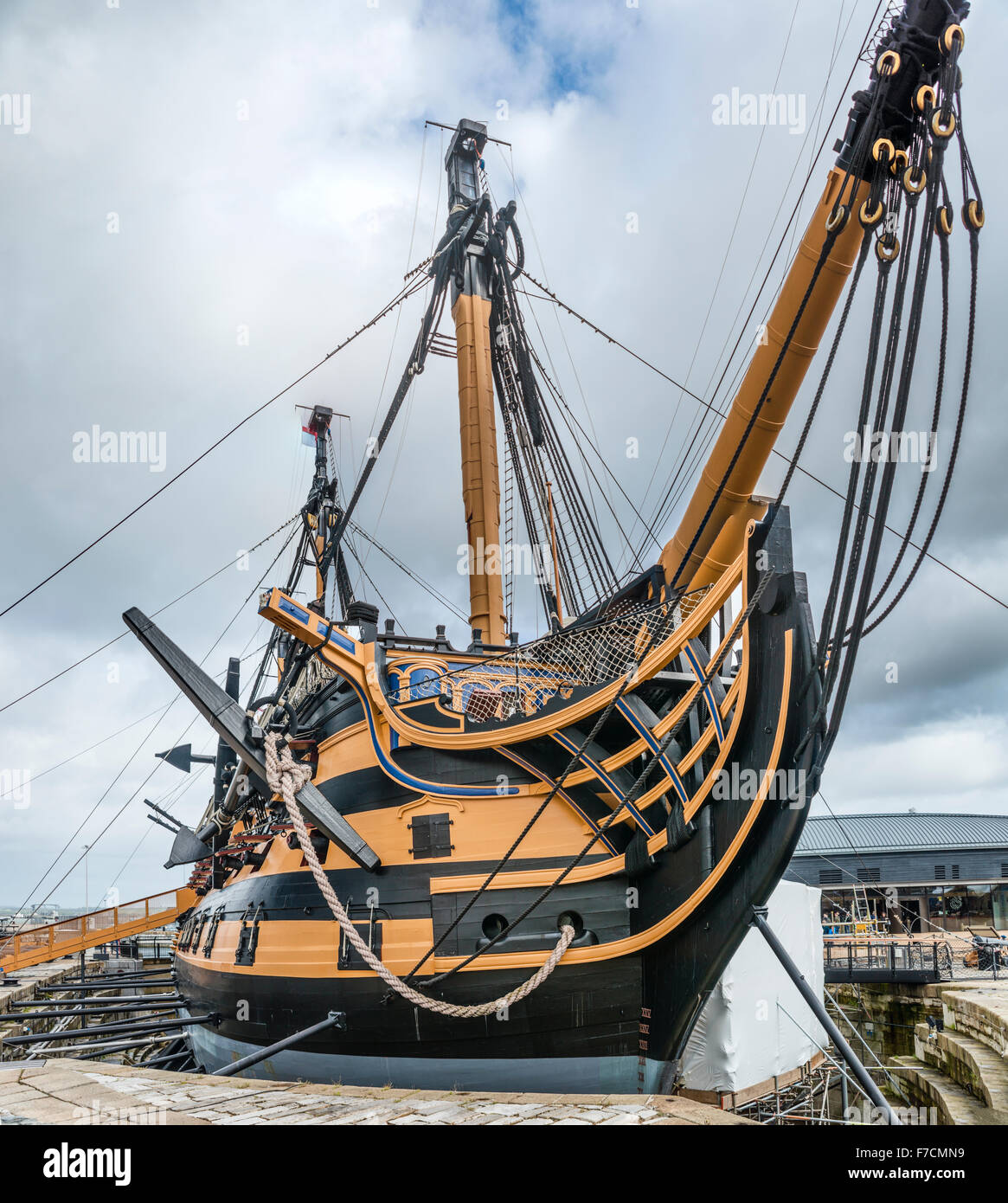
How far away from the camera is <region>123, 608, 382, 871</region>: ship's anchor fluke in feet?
29.7

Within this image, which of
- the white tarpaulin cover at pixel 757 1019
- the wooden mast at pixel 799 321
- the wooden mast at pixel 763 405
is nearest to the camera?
the wooden mast at pixel 799 321

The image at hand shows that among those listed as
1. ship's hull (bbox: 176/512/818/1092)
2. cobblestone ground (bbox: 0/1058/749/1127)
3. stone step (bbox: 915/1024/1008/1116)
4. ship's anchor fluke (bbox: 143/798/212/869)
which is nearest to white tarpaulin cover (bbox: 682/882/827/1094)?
ship's hull (bbox: 176/512/818/1092)

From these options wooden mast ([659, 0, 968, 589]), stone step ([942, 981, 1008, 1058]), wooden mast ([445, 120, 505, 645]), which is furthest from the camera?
Result: wooden mast ([445, 120, 505, 645])

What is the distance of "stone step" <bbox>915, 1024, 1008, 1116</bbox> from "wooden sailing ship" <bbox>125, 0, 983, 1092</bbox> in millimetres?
3643

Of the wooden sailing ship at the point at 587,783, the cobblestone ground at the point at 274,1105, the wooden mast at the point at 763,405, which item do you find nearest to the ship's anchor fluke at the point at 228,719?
the wooden sailing ship at the point at 587,783

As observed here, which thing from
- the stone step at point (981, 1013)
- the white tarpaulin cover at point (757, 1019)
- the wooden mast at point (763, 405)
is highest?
the wooden mast at point (763, 405)

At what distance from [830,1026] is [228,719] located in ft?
23.1

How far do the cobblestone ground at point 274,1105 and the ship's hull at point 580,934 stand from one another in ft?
6.87

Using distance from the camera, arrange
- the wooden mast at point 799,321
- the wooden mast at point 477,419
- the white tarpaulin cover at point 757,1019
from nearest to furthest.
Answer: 1. the wooden mast at point 799,321
2. the white tarpaulin cover at point 757,1019
3. the wooden mast at point 477,419

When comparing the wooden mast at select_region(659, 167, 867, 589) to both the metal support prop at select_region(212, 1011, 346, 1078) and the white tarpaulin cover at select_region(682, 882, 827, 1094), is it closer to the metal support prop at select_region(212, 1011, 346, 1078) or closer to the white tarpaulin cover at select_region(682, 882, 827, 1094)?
the white tarpaulin cover at select_region(682, 882, 827, 1094)

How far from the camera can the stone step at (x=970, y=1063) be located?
334 inches

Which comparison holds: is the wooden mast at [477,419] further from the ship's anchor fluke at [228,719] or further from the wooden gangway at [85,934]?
the wooden gangway at [85,934]

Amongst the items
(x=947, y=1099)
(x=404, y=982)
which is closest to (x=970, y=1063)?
(x=947, y=1099)
